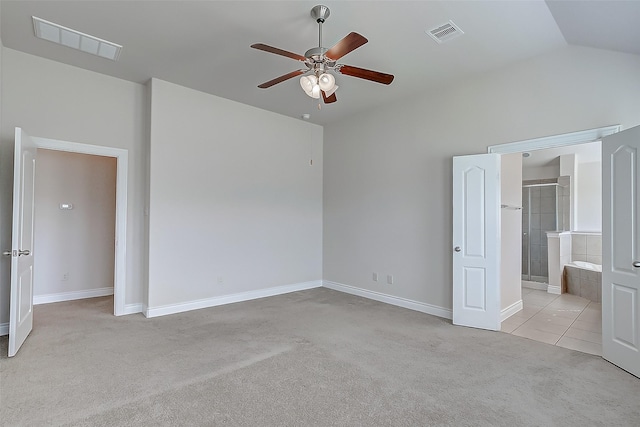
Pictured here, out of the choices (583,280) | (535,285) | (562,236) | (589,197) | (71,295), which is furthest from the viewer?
(589,197)

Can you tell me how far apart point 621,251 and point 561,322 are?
1.69 m

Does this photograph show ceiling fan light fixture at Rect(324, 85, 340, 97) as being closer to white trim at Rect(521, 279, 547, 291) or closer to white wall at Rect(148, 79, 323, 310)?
white wall at Rect(148, 79, 323, 310)

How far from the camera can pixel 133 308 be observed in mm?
4379

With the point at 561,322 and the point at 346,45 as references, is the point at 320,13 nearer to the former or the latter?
the point at 346,45

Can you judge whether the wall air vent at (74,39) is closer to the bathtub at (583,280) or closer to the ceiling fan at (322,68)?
the ceiling fan at (322,68)

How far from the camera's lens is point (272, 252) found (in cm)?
561

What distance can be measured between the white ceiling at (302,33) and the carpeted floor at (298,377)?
118 inches

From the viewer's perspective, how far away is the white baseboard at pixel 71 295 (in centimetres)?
488

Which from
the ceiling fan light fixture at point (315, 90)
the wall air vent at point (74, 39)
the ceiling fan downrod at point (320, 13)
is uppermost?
the wall air vent at point (74, 39)

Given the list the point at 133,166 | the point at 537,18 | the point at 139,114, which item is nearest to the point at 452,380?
the point at 537,18

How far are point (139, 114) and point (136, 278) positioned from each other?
2.25 metres

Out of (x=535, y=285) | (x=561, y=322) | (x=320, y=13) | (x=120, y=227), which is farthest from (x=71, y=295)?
(x=535, y=285)

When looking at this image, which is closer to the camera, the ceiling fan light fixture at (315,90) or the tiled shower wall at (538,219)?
the ceiling fan light fixture at (315,90)

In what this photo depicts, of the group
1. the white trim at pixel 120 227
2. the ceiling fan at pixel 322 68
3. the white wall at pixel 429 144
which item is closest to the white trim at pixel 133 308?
the white trim at pixel 120 227
